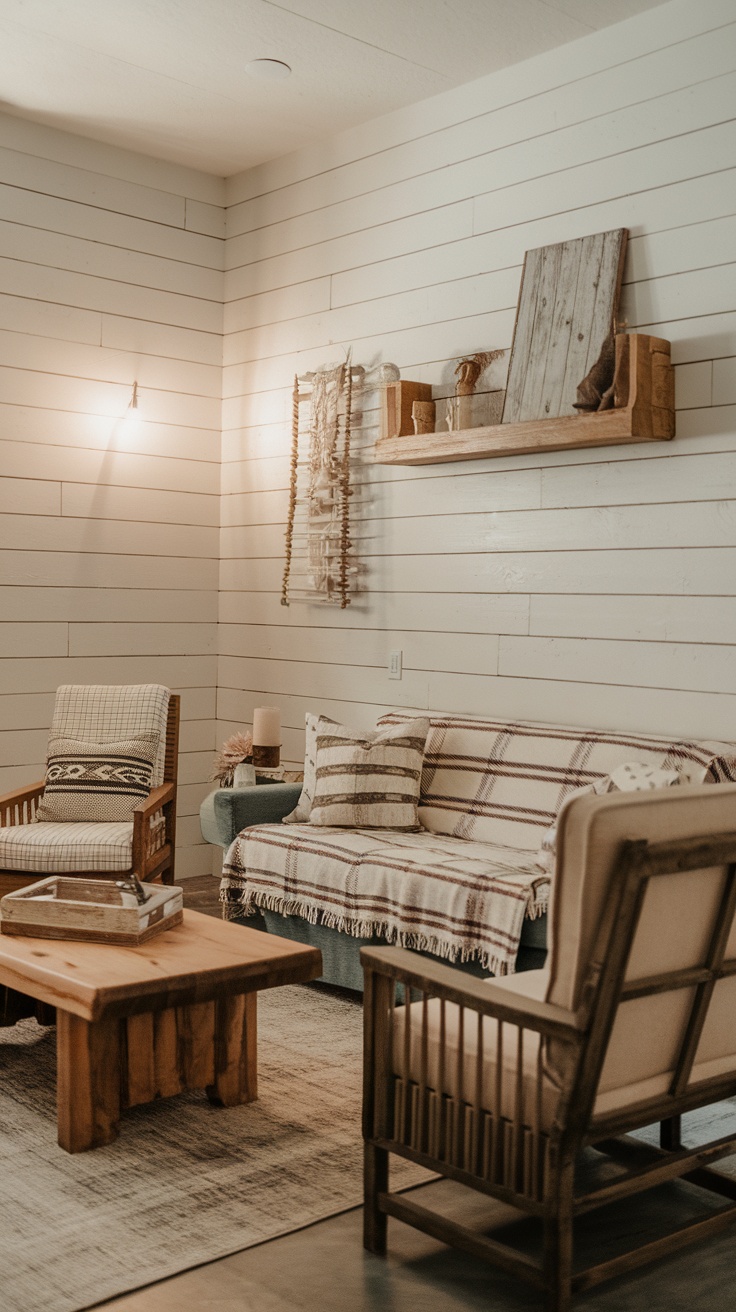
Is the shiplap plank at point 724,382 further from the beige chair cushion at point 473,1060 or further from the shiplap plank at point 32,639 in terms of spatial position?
the shiplap plank at point 32,639

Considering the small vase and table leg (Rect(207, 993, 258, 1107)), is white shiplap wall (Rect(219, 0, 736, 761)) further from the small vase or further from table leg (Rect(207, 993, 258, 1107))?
table leg (Rect(207, 993, 258, 1107))

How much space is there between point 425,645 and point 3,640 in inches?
67.1

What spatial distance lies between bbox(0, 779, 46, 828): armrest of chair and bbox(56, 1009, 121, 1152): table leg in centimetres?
148

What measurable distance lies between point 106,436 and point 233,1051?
3097mm

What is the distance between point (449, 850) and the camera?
3727mm

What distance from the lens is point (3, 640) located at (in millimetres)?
4883

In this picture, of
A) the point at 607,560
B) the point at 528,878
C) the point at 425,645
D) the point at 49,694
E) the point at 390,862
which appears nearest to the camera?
the point at 528,878

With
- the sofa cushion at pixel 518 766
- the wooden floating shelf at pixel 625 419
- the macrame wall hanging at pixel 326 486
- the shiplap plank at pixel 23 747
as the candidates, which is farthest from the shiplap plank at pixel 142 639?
the wooden floating shelf at pixel 625 419

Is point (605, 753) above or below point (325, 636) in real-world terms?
below

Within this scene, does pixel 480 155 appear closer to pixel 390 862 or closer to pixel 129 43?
pixel 129 43

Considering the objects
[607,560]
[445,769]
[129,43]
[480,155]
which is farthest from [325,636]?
[129,43]

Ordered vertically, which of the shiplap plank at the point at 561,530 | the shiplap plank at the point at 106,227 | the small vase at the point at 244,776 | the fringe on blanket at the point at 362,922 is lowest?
the fringe on blanket at the point at 362,922

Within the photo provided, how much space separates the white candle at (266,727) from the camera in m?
4.62

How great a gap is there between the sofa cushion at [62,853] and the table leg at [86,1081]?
46.0 inches
